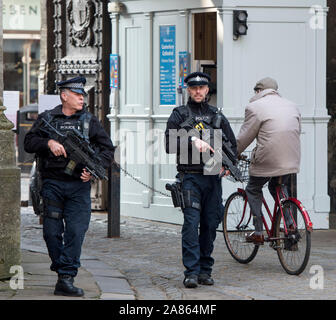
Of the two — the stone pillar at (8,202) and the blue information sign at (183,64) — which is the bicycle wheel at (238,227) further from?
the blue information sign at (183,64)

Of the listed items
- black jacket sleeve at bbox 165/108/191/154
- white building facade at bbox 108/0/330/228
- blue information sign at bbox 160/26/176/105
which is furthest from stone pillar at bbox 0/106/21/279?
blue information sign at bbox 160/26/176/105

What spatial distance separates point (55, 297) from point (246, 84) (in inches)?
205

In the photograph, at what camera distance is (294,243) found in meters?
9.33

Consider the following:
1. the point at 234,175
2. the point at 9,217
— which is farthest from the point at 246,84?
the point at 9,217

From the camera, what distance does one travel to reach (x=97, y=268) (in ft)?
31.7

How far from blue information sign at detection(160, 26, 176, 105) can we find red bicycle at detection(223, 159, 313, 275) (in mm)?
3003

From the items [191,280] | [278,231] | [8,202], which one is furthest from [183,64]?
[8,202]

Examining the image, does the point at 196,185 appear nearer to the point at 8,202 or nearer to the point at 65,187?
the point at 65,187

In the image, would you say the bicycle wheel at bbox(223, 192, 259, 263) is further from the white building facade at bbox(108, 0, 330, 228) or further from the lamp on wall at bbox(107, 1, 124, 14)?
the lamp on wall at bbox(107, 1, 124, 14)

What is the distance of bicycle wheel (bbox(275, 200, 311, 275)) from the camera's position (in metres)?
9.16

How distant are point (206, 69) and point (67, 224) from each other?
5.59m

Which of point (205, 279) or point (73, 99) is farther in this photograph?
point (205, 279)

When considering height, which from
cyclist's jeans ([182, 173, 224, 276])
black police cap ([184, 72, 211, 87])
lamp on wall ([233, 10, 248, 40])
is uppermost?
lamp on wall ([233, 10, 248, 40])
